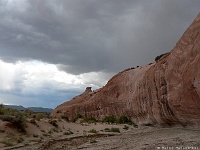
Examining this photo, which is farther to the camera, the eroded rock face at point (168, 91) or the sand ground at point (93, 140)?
the eroded rock face at point (168, 91)

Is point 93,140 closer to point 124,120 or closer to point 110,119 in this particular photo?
point 124,120

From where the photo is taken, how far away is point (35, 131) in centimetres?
2619

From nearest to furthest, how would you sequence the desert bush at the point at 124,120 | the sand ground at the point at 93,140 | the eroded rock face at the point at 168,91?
the sand ground at the point at 93,140
the eroded rock face at the point at 168,91
the desert bush at the point at 124,120

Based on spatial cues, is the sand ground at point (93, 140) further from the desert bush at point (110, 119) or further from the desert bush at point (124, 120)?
the desert bush at point (110, 119)

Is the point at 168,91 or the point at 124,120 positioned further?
the point at 124,120

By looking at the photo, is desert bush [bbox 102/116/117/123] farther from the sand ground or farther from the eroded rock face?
the sand ground

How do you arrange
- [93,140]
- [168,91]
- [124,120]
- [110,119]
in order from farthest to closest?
1. [110,119]
2. [124,120]
3. [168,91]
4. [93,140]

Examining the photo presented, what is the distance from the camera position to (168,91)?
29.3m

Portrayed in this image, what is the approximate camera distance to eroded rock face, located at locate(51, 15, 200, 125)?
2431 centimetres

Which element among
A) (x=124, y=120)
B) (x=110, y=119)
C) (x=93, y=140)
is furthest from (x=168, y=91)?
(x=110, y=119)

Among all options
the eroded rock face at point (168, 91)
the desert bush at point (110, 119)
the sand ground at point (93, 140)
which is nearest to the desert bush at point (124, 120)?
the eroded rock face at point (168, 91)

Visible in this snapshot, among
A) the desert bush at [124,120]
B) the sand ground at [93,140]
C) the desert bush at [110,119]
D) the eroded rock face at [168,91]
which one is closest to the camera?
the sand ground at [93,140]

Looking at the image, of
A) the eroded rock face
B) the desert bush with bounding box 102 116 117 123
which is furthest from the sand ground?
the desert bush with bounding box 102 116 117 123

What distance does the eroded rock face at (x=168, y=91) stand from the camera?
24312 mm
